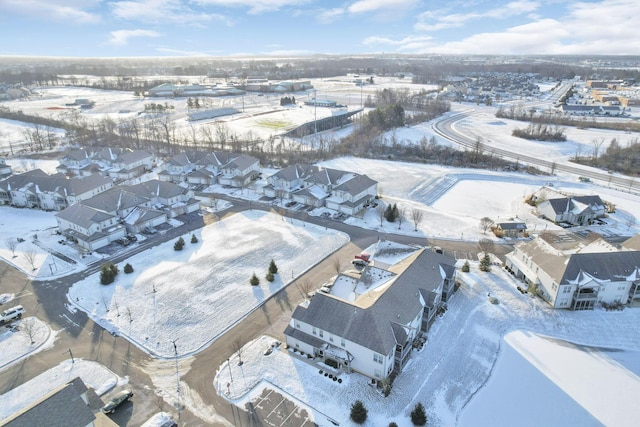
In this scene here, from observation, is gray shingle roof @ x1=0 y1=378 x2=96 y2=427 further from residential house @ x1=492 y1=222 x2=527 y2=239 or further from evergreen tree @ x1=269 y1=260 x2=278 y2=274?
residential house @ x1=492 y1=222 x2=527 y2=239

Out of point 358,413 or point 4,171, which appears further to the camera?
point 4,171

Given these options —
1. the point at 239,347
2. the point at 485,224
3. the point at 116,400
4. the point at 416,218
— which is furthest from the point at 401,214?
the point at 116,400

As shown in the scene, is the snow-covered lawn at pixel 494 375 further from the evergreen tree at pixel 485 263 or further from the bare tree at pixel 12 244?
the bare tree at pixel 12 244

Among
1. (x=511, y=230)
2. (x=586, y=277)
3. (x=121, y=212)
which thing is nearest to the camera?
(x=586, y=277)

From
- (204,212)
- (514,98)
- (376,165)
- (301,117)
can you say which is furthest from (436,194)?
(514,98)

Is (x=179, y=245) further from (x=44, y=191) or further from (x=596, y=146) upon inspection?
(x=596, y=146)

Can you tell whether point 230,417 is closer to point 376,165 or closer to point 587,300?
point 587,300
